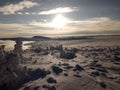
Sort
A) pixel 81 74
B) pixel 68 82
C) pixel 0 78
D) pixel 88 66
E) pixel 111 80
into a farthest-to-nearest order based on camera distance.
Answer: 1. pixel 88 66
2. pixel 81 74
3. pixel 111 80
4. pixel 68 82
5. pixel 0 78

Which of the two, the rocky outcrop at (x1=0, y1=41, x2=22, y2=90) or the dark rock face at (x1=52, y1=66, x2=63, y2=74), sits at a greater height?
the rocky outcrop at (x1=0, y1=41, x2=22, y2=90)

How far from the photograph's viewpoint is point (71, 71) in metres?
43.5

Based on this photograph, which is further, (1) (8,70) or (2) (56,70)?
(2) (56,70)

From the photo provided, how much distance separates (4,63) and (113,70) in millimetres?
24581

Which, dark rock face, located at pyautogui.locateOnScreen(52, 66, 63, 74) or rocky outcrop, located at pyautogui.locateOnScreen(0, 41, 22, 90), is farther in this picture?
dark rock face, located at pyautogui.locateOnScreen(52, 66, 63, 74)

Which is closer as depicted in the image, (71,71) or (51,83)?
Answer: (51,83)

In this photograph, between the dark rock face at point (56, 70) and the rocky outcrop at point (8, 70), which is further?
the dark rock face at point (56, 70)

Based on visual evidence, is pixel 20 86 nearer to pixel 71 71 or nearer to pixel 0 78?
pixel 0 78

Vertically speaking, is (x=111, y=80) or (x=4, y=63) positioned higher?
(x=4, y=63)

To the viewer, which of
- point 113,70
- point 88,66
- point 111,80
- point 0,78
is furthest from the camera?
point 88,66

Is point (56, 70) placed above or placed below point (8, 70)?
below

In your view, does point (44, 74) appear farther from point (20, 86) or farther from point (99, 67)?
point (99, 67)

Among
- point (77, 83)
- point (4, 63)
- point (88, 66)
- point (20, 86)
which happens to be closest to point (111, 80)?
point (77, 83)

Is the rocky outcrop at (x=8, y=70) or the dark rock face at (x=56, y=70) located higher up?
the rocky outcrop at (x=8, y=70)
